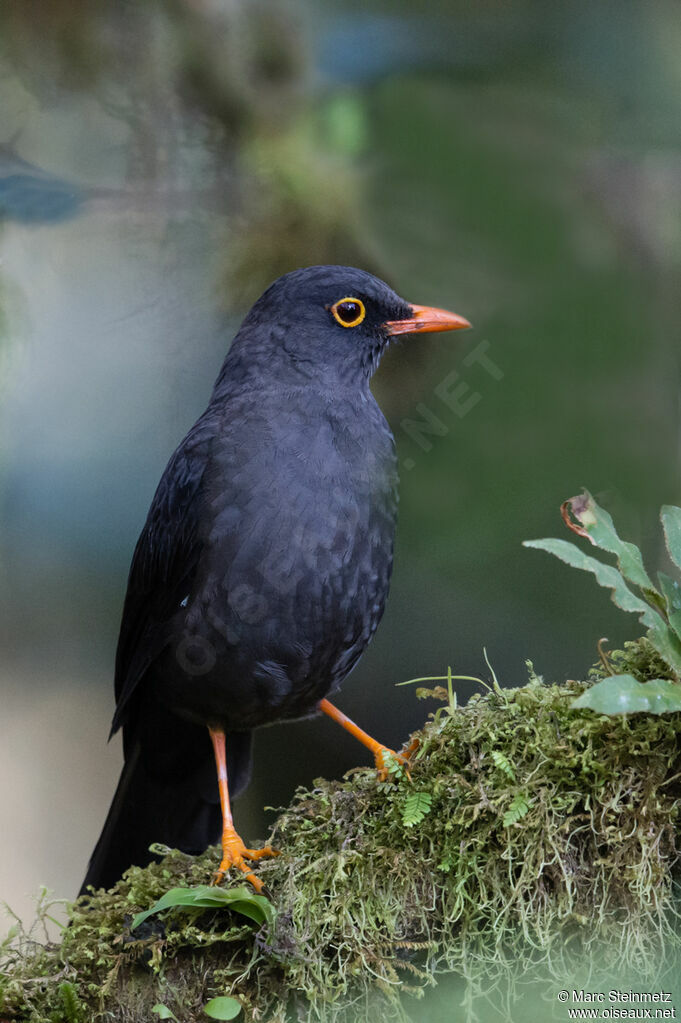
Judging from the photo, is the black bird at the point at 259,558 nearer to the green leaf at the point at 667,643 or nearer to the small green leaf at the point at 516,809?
the small green leaf at the point at 516,809

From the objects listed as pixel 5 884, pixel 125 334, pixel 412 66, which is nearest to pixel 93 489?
pixel 125 334

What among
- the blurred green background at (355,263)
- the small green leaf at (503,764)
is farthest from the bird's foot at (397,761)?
the blurred green background at (355,263)

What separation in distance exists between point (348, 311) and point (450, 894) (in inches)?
64.5

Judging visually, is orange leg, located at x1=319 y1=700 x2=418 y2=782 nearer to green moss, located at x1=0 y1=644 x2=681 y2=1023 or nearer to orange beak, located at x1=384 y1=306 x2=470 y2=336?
green moss, located at x1=0 y1=644 x2=681 y2=1023

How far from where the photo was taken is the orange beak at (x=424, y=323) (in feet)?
9.12

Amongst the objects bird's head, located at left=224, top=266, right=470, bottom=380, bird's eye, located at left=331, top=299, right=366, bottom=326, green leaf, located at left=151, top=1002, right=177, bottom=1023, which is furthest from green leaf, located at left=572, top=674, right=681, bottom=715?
bird's eye, located at left=331, top=299, right=366, bottom=326

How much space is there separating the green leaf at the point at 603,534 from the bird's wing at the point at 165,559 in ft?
3.63

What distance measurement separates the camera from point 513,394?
3762 millimetres

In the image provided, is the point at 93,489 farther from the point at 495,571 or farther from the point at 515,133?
the point at 515,133

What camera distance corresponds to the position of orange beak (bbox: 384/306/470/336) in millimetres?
2779

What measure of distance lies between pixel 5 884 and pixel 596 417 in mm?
2979

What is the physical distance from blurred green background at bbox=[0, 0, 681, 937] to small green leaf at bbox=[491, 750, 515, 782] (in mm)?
1960

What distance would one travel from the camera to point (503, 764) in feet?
5.84

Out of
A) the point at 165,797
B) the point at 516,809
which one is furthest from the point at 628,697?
the point at 165,797
